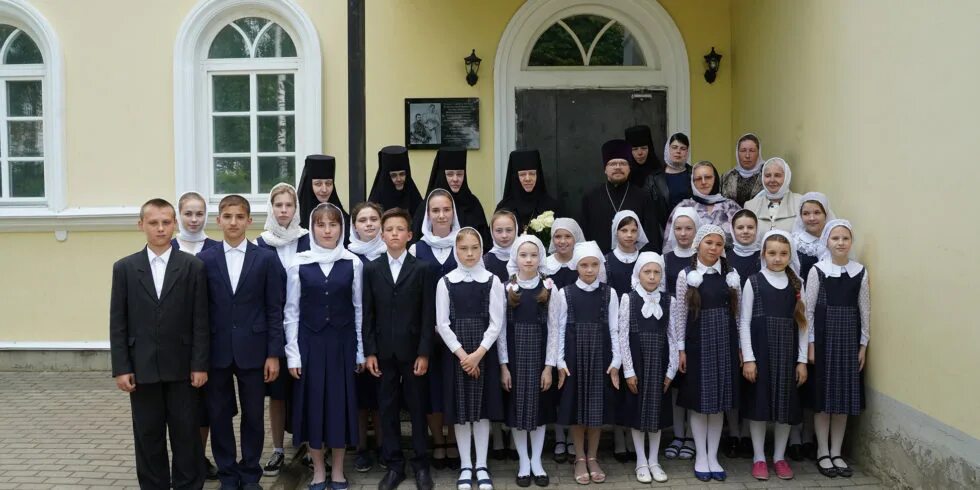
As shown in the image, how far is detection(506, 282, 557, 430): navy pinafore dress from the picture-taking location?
187 inches

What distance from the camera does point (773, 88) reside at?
266 inches

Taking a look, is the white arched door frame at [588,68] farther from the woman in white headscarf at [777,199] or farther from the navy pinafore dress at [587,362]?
the navy pinafore dress at [587,362]

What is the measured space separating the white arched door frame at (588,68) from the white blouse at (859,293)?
3.20 metres

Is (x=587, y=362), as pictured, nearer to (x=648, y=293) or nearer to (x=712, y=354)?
(x=648, y=293)

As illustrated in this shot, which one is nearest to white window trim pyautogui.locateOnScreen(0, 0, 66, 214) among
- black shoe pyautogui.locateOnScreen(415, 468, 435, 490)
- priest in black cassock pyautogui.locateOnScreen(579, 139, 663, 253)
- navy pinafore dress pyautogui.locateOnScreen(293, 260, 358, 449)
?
navy pinafore dress pyautogui.locateOnScreen(293, 260, 358, 449)

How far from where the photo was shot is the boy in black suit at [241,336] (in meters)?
4.43

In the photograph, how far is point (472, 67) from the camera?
7.69 m

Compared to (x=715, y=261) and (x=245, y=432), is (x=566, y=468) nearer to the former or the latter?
(x=715, y=261)

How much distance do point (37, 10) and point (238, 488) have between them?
5998mm

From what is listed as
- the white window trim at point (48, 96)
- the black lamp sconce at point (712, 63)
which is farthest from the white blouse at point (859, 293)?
the white window trim at point (48, 96)

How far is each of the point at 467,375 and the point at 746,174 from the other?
3.08 metres

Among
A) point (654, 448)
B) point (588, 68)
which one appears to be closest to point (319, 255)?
point (654, 448)

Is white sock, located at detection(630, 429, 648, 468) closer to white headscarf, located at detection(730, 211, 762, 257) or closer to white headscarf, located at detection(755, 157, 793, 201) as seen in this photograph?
white headscarf, located at detection(730, 211, 762, 257)

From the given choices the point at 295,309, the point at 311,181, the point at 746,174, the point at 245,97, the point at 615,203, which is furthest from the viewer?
the point at 245,97
